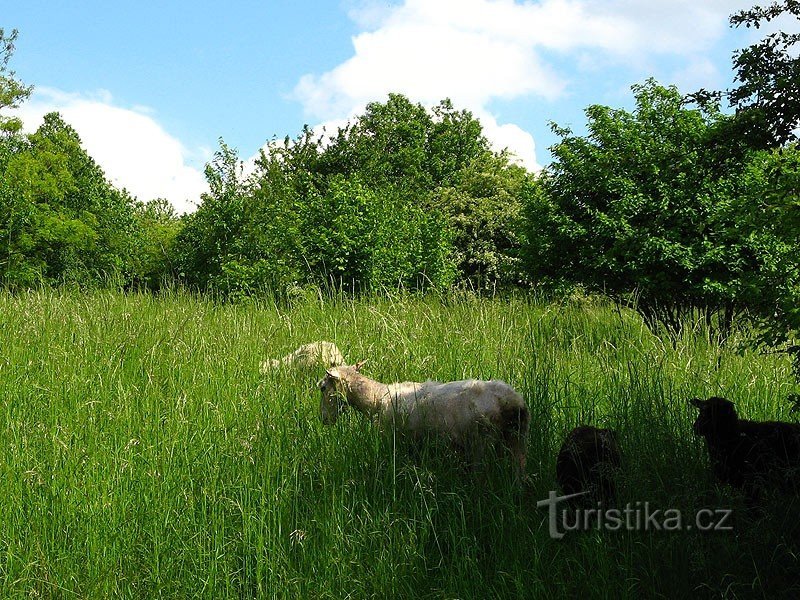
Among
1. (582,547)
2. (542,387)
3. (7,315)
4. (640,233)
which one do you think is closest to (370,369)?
(542,387)

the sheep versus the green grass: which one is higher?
the sheep

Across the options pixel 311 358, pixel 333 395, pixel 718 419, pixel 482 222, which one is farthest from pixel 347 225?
pixel 482 222

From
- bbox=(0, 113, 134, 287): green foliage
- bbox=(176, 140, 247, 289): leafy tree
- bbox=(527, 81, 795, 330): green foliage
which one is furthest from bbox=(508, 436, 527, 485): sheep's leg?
bbox=(0, 113, 134, 287): green foliage

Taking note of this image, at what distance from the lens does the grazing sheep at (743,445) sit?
475 cm

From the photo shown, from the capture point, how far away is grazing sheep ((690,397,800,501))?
4750mm

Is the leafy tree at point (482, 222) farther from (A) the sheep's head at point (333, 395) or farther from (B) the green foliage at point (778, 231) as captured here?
(B) the green foliage at point (778, 231)

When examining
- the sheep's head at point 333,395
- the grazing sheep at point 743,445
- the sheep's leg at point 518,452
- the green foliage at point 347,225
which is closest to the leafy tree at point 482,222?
the green foliage at point 347,225

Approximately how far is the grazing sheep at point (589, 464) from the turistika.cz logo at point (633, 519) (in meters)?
0.11

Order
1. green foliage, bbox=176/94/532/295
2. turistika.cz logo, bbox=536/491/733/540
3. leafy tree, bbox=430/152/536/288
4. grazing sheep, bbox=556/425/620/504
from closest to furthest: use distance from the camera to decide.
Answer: turistika.cz logo, bbox=536/491/733/540 → grazing sheep, bbox=556/425/620/504 → green foliage, bbox=176/94/532/295 → leafy tree, bbox=430/152/536/288

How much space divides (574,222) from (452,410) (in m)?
7.50

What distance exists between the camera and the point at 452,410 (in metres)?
5.02

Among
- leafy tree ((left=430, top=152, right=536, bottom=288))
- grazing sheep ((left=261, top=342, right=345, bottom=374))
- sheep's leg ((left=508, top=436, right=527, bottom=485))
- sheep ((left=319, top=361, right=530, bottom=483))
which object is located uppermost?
leafy tree ((left=430, top=152, right=536, bottom=288))

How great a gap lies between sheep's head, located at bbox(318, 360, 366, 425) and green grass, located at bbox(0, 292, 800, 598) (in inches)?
4.6

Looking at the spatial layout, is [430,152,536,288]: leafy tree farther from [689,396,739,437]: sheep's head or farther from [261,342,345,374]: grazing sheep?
[689,396,739,437]: sheep's head
